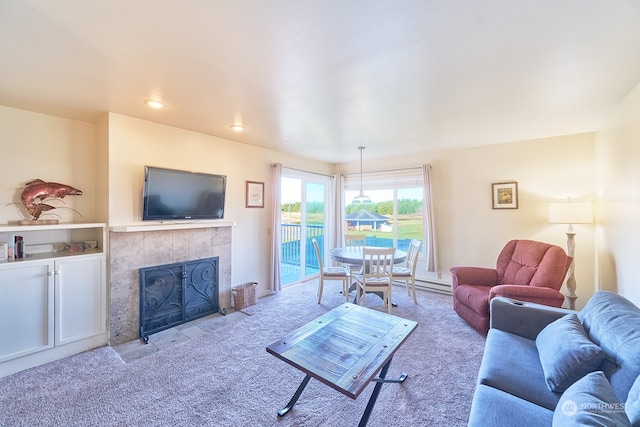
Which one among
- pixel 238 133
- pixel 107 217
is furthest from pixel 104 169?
pixel 238 133

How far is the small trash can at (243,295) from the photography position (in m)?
3.76

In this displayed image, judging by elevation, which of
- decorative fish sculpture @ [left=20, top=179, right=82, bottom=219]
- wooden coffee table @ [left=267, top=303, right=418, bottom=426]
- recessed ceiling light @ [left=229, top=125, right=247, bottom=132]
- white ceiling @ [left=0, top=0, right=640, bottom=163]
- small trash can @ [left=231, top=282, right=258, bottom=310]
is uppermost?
recessed ceiling light @ [left=229, top=125, right=247, bottom=132]

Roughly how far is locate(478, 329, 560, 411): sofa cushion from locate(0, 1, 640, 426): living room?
142cm

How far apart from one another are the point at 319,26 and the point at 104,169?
2.82 meters

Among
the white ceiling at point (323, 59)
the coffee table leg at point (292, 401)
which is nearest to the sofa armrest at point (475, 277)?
the white ceiling at point (323, 59)

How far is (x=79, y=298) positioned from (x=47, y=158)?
1525mm

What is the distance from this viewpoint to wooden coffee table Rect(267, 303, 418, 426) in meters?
1.46

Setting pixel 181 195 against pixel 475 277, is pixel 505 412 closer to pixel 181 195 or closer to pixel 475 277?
pixel 475 277

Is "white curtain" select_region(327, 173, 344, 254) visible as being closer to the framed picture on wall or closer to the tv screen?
the tv screen

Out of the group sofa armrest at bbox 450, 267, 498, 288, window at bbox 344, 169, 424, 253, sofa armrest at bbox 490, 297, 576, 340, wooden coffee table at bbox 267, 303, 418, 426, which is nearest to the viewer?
wooden coffee table at bbox 267, 303, 418, 426

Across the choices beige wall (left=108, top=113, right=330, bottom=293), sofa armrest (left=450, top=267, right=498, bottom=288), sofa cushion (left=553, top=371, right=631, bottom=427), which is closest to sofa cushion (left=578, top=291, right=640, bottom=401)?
sofa cushion (left=553, top=371, right=631, bottom=427)

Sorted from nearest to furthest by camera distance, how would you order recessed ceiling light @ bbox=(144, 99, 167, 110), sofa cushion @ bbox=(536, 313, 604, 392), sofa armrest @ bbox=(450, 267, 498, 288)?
sofa cushion @ bbox=(536, 313, 604, 392) → recessed ceiling light @ bbox=(144, 99, 167, 110) → sofa armrest @ bbox=(450, 267, 498, 288)

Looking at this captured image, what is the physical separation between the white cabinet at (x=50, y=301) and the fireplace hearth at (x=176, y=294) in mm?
381

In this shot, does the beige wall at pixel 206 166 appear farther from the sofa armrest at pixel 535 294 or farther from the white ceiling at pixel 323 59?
the sofa armrest at pixel 535 294
